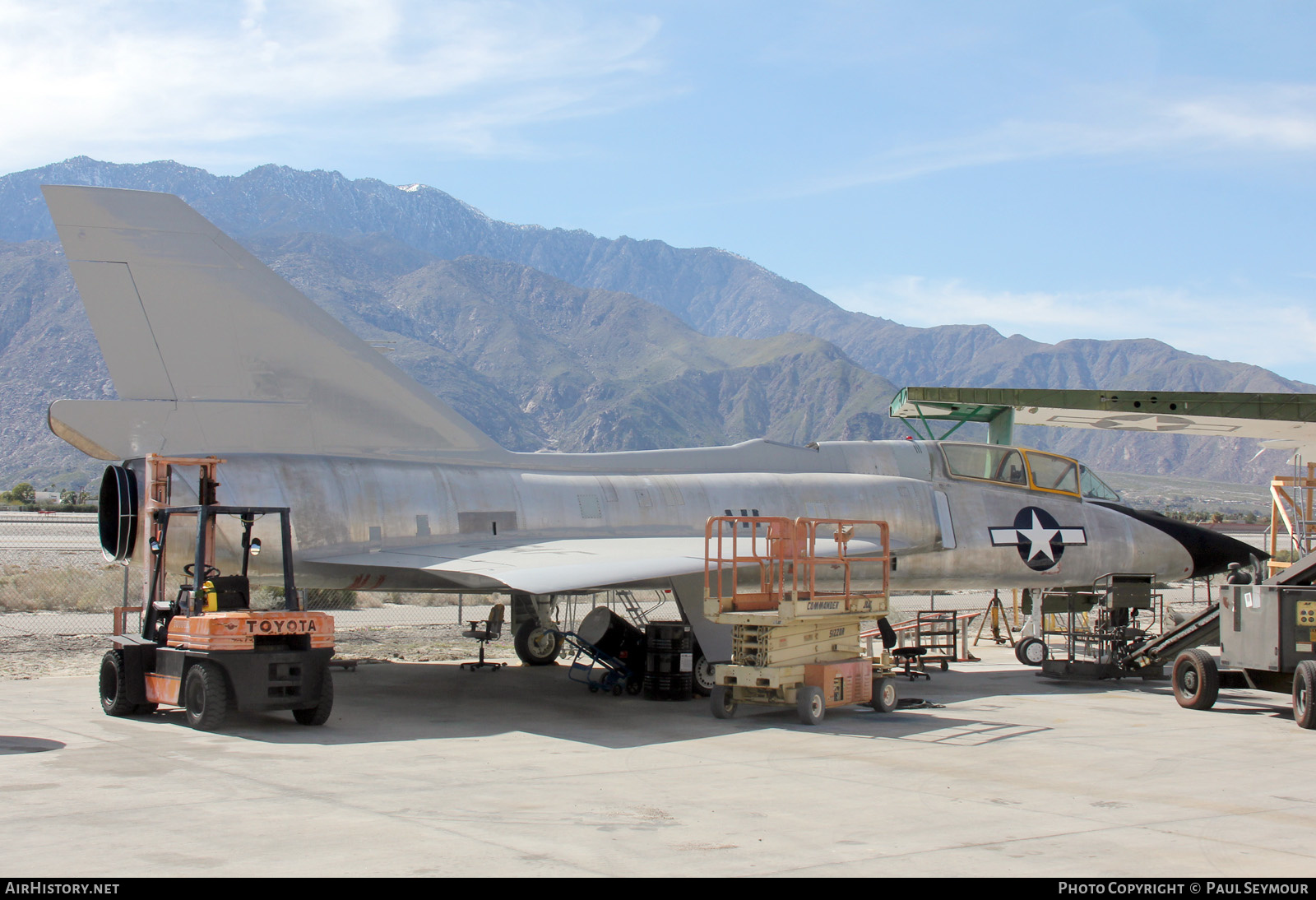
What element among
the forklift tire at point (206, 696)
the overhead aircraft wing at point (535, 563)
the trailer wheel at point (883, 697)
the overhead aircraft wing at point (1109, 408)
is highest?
the overhead aircraft wing at point (1109, 408)

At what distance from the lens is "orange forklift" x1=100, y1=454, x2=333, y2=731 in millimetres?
9398

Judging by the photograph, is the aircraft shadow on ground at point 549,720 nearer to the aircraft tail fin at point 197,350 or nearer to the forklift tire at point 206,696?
the forklift tire at point 206,696

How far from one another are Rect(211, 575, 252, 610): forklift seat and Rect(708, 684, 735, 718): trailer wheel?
4.51 metres

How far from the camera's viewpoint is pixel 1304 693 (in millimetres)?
10539

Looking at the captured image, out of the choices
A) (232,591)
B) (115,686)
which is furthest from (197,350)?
(115,686)

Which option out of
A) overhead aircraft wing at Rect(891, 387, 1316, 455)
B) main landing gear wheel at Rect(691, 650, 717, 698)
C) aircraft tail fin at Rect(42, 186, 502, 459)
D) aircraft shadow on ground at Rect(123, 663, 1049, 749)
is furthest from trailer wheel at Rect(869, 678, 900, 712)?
overhead aircraft wing at Rect(891, 387, 1316, 455)

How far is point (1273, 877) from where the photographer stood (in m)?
5.18

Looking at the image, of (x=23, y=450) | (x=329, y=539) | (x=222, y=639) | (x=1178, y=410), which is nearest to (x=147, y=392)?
(x=329, y=539)

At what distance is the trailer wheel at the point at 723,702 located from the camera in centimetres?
1114

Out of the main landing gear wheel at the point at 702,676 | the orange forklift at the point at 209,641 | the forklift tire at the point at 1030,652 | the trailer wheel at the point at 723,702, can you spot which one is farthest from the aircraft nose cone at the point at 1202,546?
the orange forklift at the point at 209,641

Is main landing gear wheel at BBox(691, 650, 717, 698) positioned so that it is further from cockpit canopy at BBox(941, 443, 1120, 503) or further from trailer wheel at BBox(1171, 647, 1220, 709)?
trailer wheel at BBox(1171, 647, 1220, 709)

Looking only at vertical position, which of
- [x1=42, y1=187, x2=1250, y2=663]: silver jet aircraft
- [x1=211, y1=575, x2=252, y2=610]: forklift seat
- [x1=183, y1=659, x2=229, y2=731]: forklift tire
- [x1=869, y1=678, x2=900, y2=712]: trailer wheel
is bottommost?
[x1=869, y1=678, x2=900, y2=712]: trailer wheel

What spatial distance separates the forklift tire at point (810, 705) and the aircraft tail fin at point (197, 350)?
17.8ft
